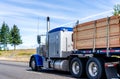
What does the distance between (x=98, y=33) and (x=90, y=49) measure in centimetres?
101

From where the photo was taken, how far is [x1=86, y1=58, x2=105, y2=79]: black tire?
13180 mm

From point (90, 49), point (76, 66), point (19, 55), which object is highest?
point (90, 49)

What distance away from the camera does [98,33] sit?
13.8 m

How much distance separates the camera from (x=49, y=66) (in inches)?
744

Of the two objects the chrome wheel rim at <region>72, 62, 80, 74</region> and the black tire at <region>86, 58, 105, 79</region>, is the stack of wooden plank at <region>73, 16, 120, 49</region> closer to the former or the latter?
the black tire at <region>86, 58, 105, 79</region>

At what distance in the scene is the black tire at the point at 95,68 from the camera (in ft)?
43.2

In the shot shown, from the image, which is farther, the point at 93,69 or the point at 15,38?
the point at 15,38

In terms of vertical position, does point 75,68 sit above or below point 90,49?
below

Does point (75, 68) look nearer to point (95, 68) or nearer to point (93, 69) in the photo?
point (93, 69)

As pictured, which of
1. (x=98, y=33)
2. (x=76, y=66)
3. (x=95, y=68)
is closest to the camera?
(x=95, y=68)

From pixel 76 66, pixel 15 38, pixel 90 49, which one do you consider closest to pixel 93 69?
pixel 90 49

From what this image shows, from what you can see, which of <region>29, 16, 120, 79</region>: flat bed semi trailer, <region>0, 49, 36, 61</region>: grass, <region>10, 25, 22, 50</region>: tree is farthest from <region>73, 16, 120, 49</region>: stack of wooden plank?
<region>10, 25, 22, 50</region>: tree

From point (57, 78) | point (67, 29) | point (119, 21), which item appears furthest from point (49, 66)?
point (119, 21)

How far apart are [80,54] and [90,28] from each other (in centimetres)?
145
